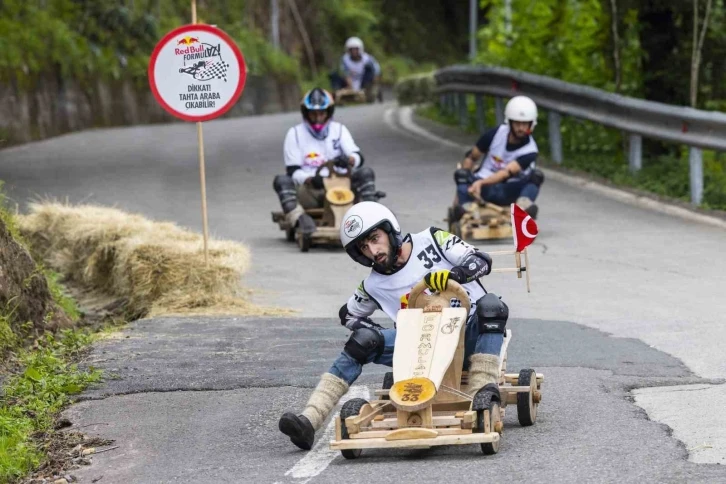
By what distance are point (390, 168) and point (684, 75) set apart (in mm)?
4622

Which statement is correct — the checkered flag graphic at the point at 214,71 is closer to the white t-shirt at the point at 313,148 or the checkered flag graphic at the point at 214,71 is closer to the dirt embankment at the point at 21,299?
the dirt embankment at the point at 21,299

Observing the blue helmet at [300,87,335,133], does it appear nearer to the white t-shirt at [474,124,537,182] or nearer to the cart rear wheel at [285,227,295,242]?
the cart rear wheel at [285,227,295,242]

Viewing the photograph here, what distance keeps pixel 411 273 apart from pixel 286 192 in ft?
28.2

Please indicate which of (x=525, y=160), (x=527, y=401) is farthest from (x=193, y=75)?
(x=527, y=401)

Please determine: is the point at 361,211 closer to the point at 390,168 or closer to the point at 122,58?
the point at 390,168

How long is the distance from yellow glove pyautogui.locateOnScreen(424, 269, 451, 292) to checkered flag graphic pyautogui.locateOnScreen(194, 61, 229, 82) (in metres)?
6.34

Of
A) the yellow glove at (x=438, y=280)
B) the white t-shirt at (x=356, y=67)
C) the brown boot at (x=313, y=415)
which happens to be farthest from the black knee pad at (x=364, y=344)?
the white t-shirt at (x=356, y=67)

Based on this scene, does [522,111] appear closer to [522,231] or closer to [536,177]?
[536,177]

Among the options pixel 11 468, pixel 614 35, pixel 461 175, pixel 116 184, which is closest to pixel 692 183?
pixel 461 175

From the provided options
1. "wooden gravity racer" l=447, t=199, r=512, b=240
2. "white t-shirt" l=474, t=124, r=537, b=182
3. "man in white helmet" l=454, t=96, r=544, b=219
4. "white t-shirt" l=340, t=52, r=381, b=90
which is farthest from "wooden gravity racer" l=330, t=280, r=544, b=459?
"white t-shirt" l=340, t=52, r=381, b=90

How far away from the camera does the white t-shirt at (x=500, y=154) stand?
16.5 meters

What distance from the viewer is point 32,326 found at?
10.8 metres

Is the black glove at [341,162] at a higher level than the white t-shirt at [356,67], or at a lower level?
higher

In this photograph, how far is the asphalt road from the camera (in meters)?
7.03
